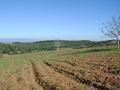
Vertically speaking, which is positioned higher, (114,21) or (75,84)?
(114,21)

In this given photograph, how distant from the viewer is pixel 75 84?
18.1 m

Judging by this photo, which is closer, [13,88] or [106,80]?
[106,80]

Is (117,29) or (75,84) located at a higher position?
(117,29)

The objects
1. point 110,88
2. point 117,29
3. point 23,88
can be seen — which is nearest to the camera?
point 110,88

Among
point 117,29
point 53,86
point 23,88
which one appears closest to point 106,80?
point 53,86

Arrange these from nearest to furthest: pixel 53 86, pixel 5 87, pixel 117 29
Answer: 1. pixel 53 86
2. pixel 5 87
3. pixel 117 29

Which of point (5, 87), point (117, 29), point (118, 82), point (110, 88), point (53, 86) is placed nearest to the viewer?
point (110, 88)

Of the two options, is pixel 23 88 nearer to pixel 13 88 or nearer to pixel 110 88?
pixel 13 88

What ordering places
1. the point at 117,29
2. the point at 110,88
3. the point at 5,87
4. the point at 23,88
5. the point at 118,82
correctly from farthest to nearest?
the point at 117,29 → the point at 5,87 → the point at 23,88 → the point at 118,82 → the point at 110,88

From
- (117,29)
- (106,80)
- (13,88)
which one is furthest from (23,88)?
(117,29)

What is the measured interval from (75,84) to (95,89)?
2.26 metres

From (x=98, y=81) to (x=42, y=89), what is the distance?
3.48 metres

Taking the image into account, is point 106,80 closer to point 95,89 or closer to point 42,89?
point 95,89

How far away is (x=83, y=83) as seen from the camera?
18.5 m
